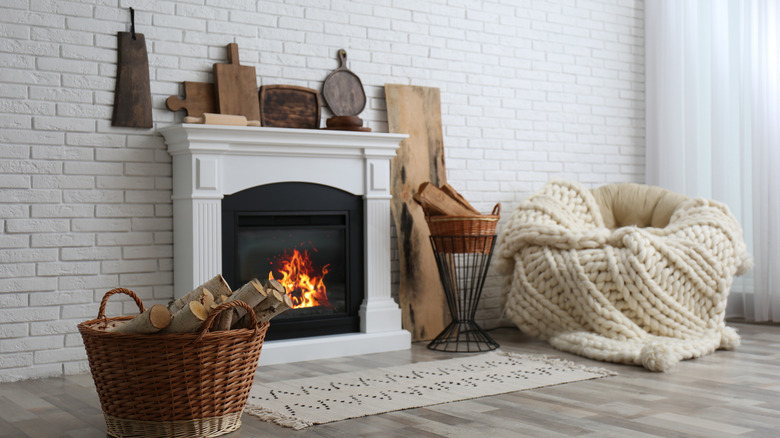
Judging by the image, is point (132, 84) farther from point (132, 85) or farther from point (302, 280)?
point (302, 280)

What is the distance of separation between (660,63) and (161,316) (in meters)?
4.32

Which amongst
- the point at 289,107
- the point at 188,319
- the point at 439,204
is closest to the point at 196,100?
the point at 289,107

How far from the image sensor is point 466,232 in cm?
395

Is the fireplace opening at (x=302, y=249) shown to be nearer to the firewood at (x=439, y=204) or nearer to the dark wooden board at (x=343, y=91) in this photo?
the firewood at (x=439, y=204)

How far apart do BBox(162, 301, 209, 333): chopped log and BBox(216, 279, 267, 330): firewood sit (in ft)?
0.26

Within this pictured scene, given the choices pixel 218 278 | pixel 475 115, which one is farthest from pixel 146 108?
pixel 475 115

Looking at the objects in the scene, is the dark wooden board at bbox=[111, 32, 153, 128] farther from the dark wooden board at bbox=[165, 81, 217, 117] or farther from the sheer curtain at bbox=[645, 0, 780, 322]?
the sheer curtain at bbox=[645, 0, 780, 322]

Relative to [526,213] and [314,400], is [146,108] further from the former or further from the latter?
[526,213]

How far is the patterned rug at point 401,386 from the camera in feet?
8.96

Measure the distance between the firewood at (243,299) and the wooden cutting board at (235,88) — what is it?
154 cm

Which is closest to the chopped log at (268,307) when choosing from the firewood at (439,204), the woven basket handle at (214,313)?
the woven basket handle at (214,313)

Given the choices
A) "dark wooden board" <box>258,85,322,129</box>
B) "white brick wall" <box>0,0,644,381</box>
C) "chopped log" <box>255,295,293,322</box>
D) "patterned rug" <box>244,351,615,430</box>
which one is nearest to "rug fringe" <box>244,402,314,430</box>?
"patterned rug" <box>244,351,615,430</box>

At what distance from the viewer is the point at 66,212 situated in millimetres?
3488

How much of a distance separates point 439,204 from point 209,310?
6.08 ft
